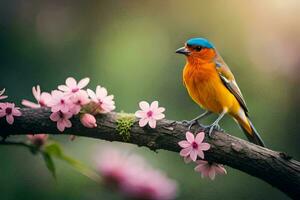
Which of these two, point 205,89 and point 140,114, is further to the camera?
point 205,89

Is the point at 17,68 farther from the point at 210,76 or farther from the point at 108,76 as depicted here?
the point at 210,76

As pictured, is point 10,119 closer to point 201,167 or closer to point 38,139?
point 38,139

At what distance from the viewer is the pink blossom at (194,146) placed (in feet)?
4.18

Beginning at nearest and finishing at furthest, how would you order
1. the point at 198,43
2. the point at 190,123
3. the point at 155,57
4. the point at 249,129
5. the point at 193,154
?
the point at 193,154, the point at 190,123, the point at 198,43, the point at 249,129, the point at 155,57

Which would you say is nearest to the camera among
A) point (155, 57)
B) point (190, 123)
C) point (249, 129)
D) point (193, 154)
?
point (193, 154)

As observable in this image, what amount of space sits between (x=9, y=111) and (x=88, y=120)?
0.53 feet

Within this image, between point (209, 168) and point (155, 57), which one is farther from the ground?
point (155, 57)

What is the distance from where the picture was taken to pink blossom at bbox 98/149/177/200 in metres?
1.39

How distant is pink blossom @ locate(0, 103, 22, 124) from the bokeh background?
2.28 feet

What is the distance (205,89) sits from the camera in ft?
5.16

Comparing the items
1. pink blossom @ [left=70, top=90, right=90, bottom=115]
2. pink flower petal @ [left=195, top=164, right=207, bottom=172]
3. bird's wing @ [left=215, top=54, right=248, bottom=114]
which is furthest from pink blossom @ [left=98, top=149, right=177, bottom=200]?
bird's wing @ [left=215, top=54, right=248, bottom=114]

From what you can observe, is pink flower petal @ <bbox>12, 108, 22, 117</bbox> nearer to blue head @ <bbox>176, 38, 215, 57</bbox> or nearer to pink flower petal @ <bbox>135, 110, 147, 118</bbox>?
pink flower petal @ <bbox>135, 110, 147, 118</bbox>

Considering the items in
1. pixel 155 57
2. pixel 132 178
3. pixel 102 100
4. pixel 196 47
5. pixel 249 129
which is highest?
pixel 155 57

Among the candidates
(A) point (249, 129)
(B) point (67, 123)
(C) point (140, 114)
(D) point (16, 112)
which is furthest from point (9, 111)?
(A) point (249, 129)
